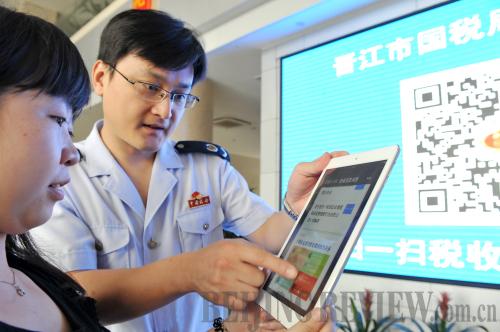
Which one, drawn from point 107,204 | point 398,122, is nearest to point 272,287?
point 107,204

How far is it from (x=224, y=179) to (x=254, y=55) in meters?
1.71

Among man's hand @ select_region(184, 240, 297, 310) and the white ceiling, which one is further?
the white ceiling

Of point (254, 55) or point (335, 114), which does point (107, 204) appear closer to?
point (335, 114)

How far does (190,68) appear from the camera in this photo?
0.87 metres


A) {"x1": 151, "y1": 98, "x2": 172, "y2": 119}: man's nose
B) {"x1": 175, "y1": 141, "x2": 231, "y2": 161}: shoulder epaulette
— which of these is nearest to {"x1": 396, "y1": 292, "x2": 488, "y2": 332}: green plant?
{"x1": 175, "y1": 141, "x2": 231, "y2": 161}: shoulder epaulette

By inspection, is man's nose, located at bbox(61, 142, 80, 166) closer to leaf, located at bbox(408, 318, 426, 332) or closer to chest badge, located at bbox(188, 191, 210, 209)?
chest badge, located at bbox(188, 191, 210, 209)

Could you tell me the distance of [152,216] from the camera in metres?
0.84

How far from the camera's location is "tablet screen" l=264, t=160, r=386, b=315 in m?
0.48

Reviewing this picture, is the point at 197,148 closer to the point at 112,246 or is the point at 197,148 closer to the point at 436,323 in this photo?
the point at 112,246

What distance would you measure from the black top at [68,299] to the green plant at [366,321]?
1360 millimetres

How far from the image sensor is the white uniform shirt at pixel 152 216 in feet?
2.36

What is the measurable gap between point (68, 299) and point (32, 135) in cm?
28

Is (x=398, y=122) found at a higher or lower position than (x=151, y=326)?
higher

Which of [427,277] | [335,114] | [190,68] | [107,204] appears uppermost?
[335,114]
